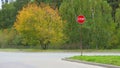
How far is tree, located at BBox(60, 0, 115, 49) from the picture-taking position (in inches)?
2402

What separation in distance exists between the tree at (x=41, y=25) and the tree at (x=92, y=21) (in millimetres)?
1934

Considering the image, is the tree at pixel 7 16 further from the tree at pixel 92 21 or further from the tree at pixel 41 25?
the tree at pixel 92 21

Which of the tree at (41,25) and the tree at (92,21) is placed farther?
the tree at (41,25)

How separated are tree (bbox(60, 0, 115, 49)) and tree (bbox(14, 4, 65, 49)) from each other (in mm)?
1934

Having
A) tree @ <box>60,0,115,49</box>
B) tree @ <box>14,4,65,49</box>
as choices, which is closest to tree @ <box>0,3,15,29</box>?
tree @ <box>14,4,65,49</box>

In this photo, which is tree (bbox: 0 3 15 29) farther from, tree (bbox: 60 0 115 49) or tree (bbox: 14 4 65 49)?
tree (bbox: 60 0 115 49)

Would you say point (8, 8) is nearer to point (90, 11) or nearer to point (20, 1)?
point (20, 1)

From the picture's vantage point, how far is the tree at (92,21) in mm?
61000

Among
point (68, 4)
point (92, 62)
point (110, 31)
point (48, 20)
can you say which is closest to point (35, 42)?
point (48, 20)

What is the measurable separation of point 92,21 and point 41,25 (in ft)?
28.7

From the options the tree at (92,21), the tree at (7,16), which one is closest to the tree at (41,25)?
the tree at (92,21)

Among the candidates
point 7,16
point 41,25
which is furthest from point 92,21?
point 7,16

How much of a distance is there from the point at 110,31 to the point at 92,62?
38.6 meters

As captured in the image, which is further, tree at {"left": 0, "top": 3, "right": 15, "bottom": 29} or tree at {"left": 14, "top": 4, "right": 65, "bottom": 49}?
tree at {"left": 0, "top": 3, "right": 15, "bottom": 29}
